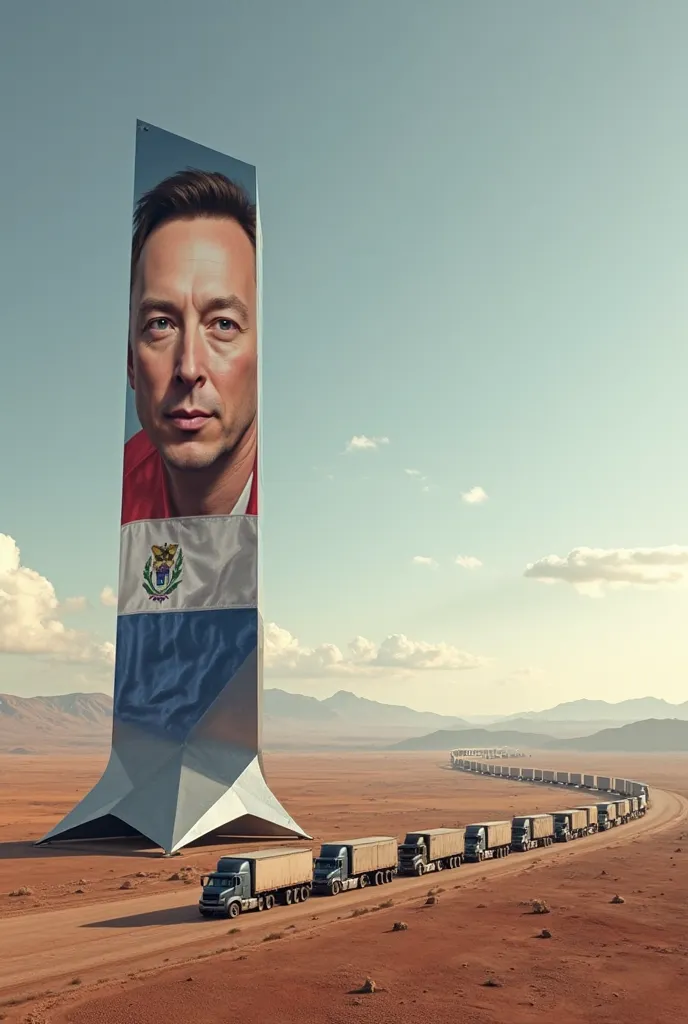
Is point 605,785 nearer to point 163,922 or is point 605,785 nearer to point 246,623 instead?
point 246,623

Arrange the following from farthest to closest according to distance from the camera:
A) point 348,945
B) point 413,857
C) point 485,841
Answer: point 485,841
point 413,857
point 348,945

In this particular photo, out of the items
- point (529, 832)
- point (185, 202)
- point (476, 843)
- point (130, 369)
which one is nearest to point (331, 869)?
point (476, 843)

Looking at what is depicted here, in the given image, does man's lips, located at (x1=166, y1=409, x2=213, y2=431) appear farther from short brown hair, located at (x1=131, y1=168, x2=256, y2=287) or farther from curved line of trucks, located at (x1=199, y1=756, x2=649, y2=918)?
curved line of trucks, located at (x1=199, y1=756, x2=649, y2=918)

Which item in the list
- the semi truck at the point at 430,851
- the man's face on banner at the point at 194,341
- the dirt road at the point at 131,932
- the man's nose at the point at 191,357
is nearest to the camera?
the dirt road at the point at 131,932

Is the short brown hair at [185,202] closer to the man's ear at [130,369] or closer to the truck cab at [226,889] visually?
the man's ear at [130,369]

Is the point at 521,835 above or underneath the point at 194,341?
underneath

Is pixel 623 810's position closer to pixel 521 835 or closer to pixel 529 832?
pixel 529 832

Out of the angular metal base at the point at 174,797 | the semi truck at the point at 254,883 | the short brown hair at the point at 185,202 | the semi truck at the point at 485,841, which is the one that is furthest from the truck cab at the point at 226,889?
the short brown hair at the point at 185,202

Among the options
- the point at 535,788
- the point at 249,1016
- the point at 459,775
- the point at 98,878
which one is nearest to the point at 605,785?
the point at 535,788
